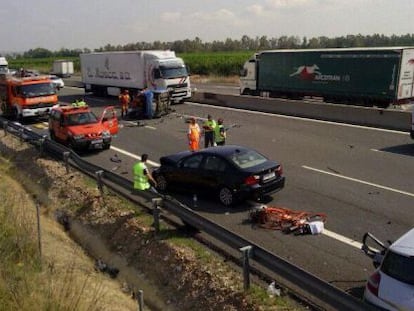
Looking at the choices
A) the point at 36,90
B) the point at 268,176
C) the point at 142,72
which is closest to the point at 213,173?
the point at 268,176

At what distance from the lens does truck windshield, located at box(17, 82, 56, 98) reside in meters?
28.4

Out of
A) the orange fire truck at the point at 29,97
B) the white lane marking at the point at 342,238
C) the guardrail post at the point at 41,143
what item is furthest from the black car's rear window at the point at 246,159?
the orange fire truck at the point at 29,97

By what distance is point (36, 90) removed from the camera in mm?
28703

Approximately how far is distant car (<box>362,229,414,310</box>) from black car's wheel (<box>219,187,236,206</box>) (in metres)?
6.08

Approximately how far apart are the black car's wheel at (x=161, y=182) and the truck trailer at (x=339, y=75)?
17.5 meters

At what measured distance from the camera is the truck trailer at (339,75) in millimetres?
26984

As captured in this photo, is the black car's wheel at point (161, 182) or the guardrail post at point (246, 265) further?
the black car's wheel at point (161, 182)

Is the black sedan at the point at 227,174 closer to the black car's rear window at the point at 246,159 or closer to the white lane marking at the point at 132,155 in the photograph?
the black car's rear window at the point at 246,159

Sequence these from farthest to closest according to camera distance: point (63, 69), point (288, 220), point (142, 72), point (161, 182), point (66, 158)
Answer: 1. point (63, 69)
2. point (142, 72)
3. point (66, 158)
4. point (161, 182)
5. point (288, 220)

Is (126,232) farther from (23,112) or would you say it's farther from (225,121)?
(23,112)

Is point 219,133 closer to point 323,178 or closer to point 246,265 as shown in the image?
point 323,178

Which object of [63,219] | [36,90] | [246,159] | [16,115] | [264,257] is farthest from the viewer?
[16,115]

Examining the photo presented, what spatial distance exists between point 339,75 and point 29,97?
59.0ft

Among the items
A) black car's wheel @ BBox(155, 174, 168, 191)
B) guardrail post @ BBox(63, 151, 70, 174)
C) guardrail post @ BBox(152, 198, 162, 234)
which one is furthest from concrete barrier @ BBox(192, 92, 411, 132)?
guardrail post @ BBox(152, 198, 162, 234)
